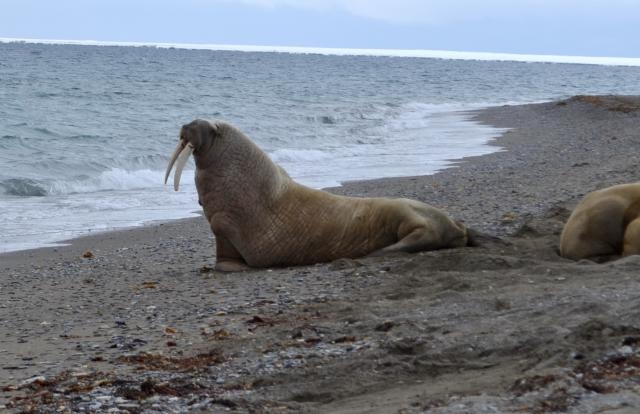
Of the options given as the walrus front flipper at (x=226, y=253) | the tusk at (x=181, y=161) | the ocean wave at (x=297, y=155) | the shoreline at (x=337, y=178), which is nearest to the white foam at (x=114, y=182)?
the shoreline at (x=337, y=178)

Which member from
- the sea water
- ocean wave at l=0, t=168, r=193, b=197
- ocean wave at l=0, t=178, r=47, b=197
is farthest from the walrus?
ocean wave at l=0, t=178, r=47, b=197

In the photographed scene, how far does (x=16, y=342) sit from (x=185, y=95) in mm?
39764

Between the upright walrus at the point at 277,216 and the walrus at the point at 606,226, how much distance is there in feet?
4.03

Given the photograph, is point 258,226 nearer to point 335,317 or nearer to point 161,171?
point 335,317

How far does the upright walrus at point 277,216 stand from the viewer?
8633mm

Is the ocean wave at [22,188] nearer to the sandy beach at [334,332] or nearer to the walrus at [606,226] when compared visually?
the sandy beach at [334,332]

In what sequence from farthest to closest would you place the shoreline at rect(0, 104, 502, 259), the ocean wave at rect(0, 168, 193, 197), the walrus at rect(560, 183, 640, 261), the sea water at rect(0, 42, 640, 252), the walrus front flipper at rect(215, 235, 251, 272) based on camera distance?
the ocean wave at rect(0, 168, 193, 197)
the sea water at rect(0, 42, 640, 252)
the shoreline at rect(0, 104, 502, 259)
the walrus front flipper at rect(215, 235, 251, 272)
the walrus at rect(560, 183, 640, 261)

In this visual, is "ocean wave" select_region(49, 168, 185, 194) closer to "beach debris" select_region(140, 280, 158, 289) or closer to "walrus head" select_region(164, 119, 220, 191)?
"walrus head" select_region(164, 119, 220, 191)

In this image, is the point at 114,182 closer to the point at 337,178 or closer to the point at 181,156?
the point at 337,178

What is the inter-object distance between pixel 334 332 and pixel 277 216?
10.9 feet

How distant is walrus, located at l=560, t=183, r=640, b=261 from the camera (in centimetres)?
716

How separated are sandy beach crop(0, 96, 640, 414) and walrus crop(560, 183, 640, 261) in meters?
0.20

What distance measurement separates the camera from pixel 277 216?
8891mm

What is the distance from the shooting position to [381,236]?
28.6ft
